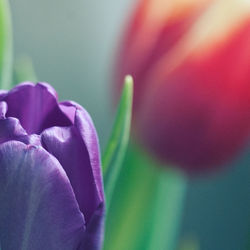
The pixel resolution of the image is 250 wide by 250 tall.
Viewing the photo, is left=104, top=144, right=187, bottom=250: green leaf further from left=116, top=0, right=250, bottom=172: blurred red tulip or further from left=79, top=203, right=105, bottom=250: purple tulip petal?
left=79, top=203, right=105, bottom=250: purple tulip petal

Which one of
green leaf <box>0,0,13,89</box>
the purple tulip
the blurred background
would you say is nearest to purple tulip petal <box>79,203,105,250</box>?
the purple tulip

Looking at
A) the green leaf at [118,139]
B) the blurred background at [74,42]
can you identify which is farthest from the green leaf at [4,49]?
the blurred background at [74,42]

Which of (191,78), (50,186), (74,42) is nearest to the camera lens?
(50,186)

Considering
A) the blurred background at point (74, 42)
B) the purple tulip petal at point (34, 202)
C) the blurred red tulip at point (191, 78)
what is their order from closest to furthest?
1. the purple tulip petal at point (34, 202)
2. the blurred red tulip at point (191, 78)
3. the blurred background at point (74, 42)

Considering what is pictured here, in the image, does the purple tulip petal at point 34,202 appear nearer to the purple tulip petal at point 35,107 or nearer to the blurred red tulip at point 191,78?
the purple tulip petal at point 35,107

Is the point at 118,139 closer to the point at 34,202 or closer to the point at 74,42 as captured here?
the point at 34,202

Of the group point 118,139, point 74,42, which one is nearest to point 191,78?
point 118,139

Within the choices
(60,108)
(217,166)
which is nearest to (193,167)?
(217,166)
